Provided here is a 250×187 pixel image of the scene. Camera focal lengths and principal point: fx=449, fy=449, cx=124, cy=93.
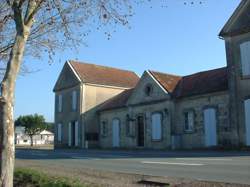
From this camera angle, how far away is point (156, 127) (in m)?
37.9

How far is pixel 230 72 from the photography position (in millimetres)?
31203

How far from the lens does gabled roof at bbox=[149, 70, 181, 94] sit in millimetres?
37750

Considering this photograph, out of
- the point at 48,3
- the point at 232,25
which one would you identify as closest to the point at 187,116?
the point at 232,25

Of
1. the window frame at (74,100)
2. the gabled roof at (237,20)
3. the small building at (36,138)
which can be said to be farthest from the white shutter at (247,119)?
the small building at (36,138)

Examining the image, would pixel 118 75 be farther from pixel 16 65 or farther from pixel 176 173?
pixel 16 65

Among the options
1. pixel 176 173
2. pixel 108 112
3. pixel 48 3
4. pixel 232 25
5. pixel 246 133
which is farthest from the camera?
pixel 108 112

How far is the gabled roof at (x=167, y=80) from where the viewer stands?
37750mm

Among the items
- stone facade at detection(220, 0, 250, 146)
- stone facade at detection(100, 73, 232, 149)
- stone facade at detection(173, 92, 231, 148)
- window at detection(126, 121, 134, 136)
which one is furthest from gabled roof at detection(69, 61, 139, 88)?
stone facade at detection(220, 0, 250, 146)

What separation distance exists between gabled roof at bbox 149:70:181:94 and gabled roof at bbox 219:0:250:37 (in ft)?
25.0

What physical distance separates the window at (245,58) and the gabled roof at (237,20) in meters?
0.97

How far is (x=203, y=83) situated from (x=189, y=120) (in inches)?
124

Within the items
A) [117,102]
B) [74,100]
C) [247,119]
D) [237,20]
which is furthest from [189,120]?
[74,100]

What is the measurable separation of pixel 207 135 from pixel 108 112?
597 inches

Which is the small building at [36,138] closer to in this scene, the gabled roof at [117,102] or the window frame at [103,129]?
the gabled roof at [117,102]
